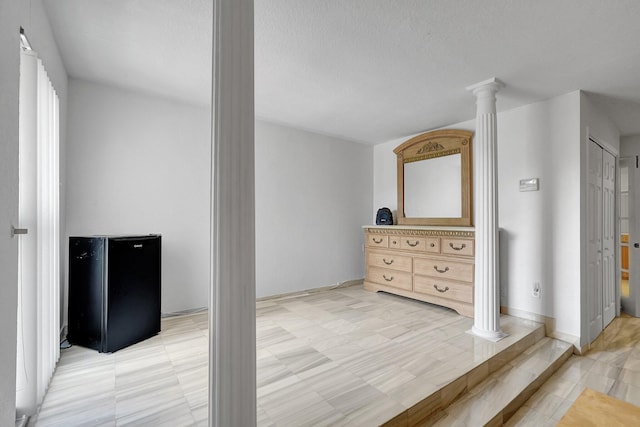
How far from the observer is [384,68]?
2299 mm

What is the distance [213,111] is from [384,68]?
5.44 ft

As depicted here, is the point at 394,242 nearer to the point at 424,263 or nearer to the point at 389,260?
the point at 389,260

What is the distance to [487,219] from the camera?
99.8 inches

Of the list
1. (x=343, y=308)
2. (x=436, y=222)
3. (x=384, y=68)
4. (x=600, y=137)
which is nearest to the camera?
(x=384, y=68)

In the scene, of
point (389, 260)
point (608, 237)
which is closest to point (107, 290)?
point (389, 260)

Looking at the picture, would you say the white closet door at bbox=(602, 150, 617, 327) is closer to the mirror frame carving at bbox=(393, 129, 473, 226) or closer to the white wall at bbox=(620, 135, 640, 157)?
the white wall at bbox=(620, 135, 640, 157)

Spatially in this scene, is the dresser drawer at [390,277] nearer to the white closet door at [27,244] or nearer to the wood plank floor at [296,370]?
the wood plank floor at [296,370]

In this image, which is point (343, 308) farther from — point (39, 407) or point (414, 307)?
point (39, 407)

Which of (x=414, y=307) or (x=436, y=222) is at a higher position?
(x=436, y=222)

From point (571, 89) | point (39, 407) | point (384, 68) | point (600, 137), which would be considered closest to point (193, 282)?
point (39, 407)

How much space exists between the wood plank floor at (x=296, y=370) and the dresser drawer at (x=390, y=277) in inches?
23.6

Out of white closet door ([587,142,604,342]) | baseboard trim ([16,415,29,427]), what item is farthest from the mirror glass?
baseboard trim ([16,415,29,427])

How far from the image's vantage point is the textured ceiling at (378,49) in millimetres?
1632

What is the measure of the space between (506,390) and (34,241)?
9.65ft
